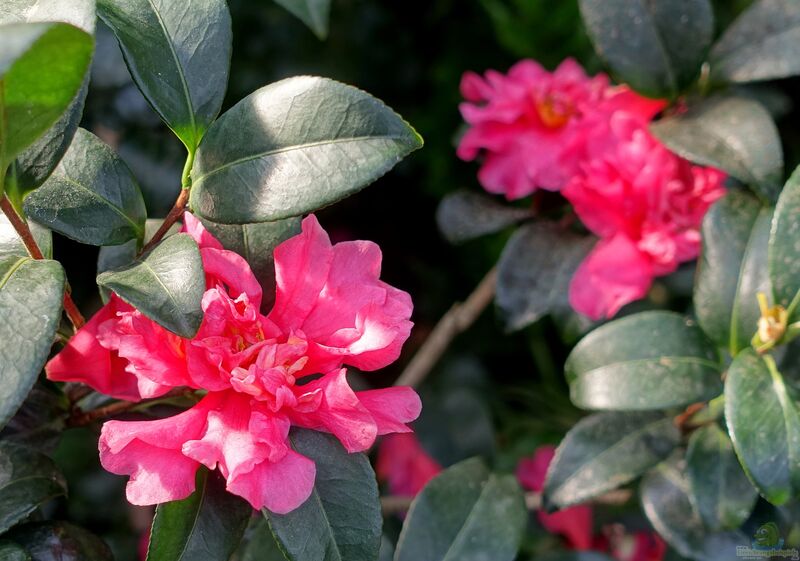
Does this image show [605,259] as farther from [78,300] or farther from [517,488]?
[78,300]

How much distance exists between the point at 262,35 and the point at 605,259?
82 centimetres

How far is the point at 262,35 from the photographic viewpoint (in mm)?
1509

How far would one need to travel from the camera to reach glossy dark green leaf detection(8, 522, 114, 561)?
710 mm

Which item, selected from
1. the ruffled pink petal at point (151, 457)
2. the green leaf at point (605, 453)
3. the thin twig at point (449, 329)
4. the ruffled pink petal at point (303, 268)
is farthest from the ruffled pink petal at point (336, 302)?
the thin twig at point (449, 329)

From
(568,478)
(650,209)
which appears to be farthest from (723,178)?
(568,478)

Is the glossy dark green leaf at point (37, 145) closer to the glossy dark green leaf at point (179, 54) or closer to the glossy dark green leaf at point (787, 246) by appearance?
the glossy dark green leaf at point (179, 54)

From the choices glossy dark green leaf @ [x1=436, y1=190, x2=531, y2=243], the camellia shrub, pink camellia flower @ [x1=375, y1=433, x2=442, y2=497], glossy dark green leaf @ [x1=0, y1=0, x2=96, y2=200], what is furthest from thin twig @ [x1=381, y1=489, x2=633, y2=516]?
glossy dark green leaf @ [x1=0, y1=0, x2=96, y2=200]

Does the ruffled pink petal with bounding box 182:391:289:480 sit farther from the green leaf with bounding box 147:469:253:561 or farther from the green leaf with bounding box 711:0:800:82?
the green leaf with bounding box 711:0:800:82

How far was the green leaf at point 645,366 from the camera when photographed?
87 cm

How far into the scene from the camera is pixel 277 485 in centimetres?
61

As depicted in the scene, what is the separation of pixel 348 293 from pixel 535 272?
0.45m

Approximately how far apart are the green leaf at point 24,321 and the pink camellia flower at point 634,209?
24.7 inches

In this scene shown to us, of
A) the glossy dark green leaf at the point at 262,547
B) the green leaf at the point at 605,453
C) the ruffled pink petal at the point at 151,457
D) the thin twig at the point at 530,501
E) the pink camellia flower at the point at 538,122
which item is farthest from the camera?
the thin twig at the point at 530,501

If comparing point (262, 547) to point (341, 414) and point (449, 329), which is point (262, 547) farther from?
point (449, 329)
